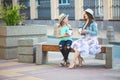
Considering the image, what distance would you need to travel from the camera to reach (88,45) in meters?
11.0

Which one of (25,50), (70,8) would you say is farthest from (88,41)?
(70,8)

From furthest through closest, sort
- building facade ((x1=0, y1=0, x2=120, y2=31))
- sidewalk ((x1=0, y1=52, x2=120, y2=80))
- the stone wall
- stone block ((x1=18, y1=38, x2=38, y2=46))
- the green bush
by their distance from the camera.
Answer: building facade ((x1=0, y1=0, x2=120, y2=31))
the green bush
the stone wall
stone block ((x1=18, y1=38, x2=38, y2=46))
sidewalk ((x1=0, y1=52, x2=120, y2=80))

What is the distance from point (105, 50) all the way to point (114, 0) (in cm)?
1904

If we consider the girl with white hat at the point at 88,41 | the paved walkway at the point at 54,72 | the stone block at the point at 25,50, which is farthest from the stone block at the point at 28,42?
the girl with white hat at the point at 88,41

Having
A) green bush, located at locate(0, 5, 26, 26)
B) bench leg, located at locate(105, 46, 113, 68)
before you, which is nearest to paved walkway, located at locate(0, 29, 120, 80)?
bench leg, located at locate(105, 46, 113, 68)

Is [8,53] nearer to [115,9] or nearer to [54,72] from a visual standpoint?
[54,72]

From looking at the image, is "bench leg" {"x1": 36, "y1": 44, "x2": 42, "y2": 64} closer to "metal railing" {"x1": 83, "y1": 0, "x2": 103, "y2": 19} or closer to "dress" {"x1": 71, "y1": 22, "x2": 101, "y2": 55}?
"dress" {"x1": 71, "y1": 22, "x2": 101, "y2": 55}

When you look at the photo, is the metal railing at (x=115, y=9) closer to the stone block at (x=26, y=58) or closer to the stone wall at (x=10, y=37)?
the stone wall at (x=10, y=37)

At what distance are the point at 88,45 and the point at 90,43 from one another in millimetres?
84

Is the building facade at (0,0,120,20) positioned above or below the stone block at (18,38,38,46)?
above

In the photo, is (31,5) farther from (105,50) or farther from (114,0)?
(105,50)

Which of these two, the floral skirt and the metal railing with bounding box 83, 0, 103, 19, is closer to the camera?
the floral skirt

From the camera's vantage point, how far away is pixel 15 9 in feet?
45.7

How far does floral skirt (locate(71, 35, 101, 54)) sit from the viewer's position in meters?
10.9
